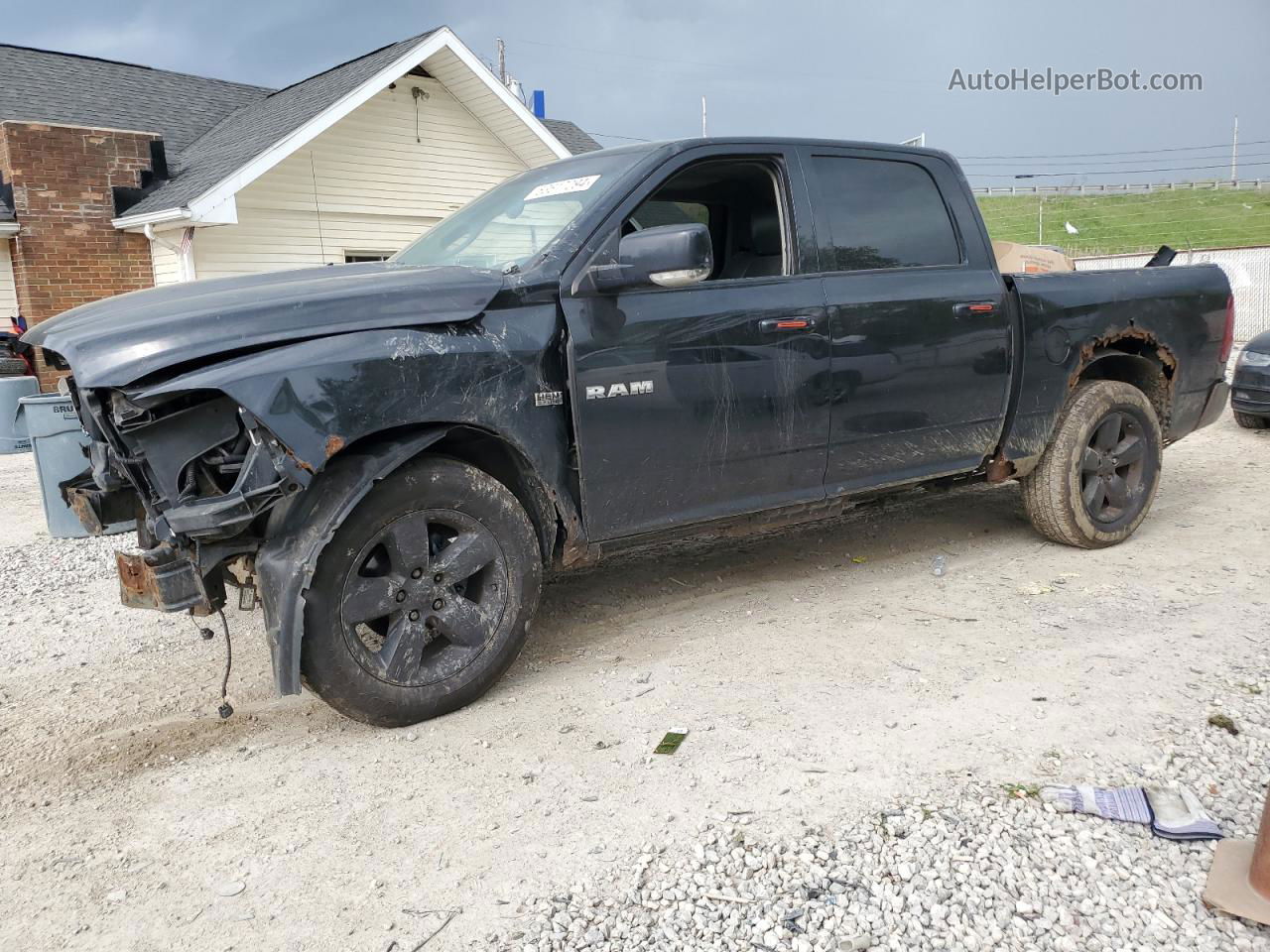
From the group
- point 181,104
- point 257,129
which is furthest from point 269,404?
point 181,104

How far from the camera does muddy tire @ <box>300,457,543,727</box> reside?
10.7ft

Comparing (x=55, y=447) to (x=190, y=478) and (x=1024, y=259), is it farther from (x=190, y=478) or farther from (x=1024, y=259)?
(x=1024, y=259)

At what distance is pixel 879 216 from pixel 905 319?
1.74ft

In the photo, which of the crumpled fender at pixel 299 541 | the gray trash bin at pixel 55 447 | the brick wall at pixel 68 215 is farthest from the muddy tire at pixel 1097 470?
the brick wall at pixel 68 215

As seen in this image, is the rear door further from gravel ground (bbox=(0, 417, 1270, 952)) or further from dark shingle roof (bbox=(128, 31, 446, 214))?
dark shingle roof (bbox=(128, 31, 446, 214))

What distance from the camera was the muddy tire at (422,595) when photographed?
3258mm

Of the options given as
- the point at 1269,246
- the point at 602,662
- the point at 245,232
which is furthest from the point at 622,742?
the point at 1269,246

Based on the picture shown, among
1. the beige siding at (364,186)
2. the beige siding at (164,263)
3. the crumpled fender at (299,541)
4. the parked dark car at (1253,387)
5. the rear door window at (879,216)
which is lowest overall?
the parked dark car at (1253,387)

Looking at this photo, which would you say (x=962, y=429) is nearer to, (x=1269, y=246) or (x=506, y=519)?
(x=506, y=519)

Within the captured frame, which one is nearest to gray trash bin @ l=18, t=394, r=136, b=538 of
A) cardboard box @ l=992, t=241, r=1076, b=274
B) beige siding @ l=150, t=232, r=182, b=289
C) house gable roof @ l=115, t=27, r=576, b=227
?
cardboard box @ l=992, t=241, r=1076, b=274

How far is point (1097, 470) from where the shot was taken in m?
5.42

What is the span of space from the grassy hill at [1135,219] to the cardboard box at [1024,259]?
31167mm

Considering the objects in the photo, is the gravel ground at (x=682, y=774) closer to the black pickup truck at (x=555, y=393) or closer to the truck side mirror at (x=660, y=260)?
the black pickup truck at (x=555, y=393)

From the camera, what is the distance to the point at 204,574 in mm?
3205
